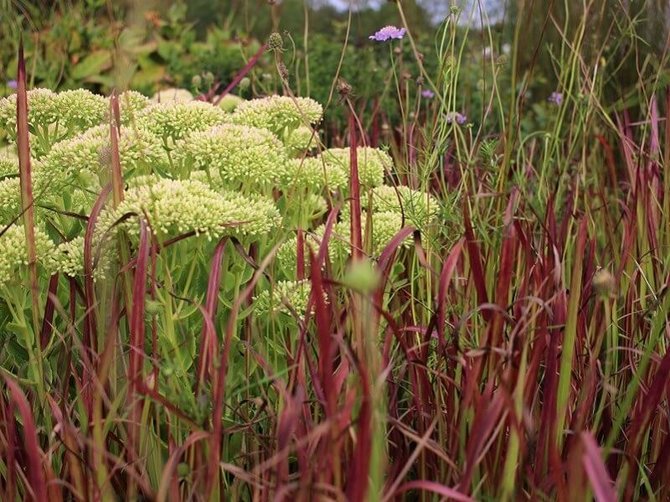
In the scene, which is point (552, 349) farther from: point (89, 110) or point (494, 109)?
point (494, 109)

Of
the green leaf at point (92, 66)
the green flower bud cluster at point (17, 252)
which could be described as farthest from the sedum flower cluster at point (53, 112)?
the green leaf at point (92, 66)

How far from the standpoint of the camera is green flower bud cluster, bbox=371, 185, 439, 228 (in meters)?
1.84

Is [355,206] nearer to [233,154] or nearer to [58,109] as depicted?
[233,154]

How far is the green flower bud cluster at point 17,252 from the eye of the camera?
5.05 feet

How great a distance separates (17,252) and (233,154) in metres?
0.41

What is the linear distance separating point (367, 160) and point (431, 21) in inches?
224

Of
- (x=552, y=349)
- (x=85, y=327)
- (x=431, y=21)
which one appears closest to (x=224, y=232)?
(x=85, y=327)

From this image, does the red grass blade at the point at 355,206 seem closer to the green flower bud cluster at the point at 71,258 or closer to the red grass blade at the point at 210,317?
the red grass blade at the point at 210,317

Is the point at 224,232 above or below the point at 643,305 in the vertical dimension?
above

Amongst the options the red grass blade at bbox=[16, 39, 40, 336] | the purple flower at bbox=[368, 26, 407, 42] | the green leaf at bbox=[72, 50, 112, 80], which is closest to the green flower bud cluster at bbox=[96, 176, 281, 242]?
the red grass blade at bbox=[16, 39, 40, 336]

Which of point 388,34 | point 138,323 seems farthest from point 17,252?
point 388,34

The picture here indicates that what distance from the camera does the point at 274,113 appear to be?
1983mm

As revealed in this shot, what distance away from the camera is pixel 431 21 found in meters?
7.43

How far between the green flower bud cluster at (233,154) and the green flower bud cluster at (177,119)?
0.07m
